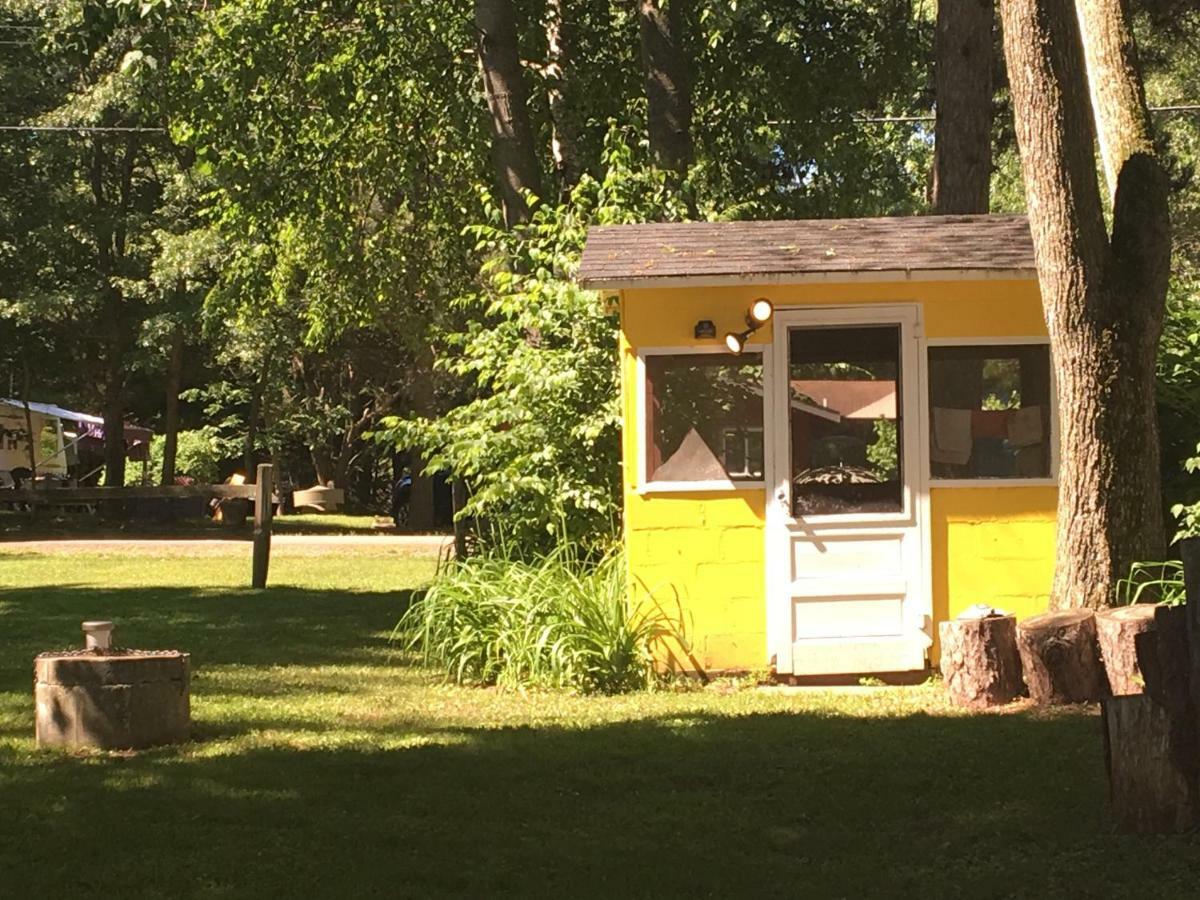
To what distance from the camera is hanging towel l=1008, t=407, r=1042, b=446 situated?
10289 mm

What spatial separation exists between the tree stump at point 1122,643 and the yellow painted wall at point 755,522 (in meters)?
1.67

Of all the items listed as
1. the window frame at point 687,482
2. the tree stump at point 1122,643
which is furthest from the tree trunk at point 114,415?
the tree stump at point 1122,643

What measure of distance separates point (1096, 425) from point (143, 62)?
8615mm

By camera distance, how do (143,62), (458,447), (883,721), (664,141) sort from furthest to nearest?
(664,141) → (143,62) → (458,447) → (883,721)

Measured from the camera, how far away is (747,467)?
10.1 metres

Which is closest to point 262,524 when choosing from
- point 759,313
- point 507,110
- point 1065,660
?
point 507,110

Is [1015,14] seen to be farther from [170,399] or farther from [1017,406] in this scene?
[170,399]

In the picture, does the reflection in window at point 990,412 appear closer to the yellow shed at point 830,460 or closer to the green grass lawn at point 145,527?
the yellow shed at point 830,460

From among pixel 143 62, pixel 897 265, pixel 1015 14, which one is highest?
pixel 143 62

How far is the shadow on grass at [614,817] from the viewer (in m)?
5.45

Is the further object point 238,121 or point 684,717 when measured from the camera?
point 238,121

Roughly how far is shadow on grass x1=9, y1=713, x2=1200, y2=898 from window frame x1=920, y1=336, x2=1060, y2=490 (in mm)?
2270

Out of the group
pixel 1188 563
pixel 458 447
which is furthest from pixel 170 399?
pixel 1188 563

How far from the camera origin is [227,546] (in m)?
25.6
